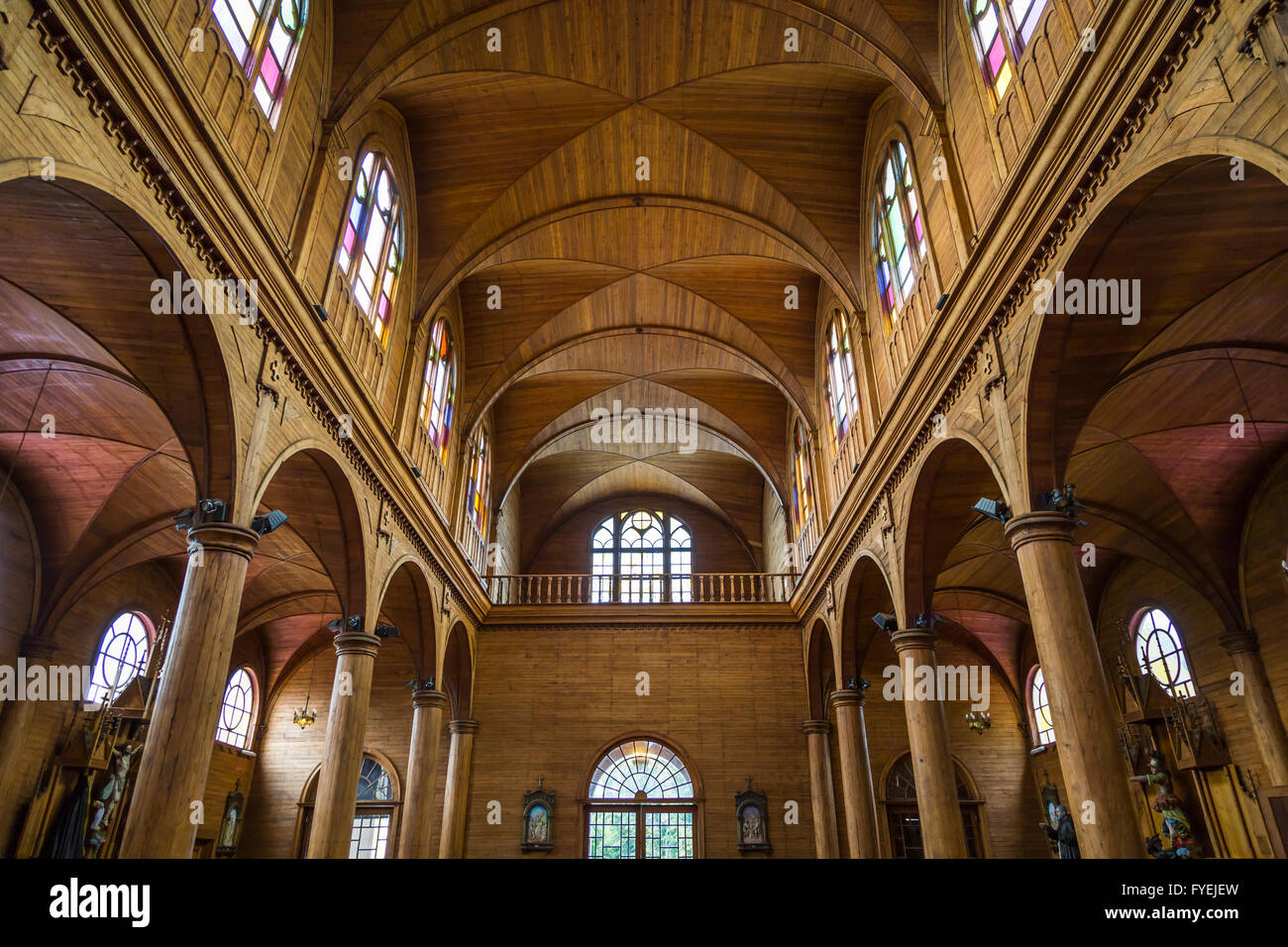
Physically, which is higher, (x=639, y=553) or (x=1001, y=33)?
(x=639, y=553)

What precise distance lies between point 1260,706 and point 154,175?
51.1 ft

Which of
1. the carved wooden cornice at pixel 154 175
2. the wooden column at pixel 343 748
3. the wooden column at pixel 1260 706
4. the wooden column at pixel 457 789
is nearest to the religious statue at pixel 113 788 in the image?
the wooden column at pixel 343 748

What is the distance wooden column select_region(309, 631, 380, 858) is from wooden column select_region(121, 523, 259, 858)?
146 inches

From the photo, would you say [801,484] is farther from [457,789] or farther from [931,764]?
[457,789]

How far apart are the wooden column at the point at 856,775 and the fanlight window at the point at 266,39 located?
42.7 ft

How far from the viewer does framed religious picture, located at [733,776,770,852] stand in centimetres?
1702

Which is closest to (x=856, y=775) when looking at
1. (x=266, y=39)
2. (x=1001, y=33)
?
(x=1001, y=33)

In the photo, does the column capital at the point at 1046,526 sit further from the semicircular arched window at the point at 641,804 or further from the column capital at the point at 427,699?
the semicircular arched window at the point at 641,804

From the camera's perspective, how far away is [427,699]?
50.4 ft

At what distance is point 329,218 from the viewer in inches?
405

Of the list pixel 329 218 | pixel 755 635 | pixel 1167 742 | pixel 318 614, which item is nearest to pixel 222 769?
pixel 318 614

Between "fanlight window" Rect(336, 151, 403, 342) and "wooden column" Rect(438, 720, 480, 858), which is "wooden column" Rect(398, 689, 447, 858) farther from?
"fanlight window" Rect(336, 151, 403, 342)
